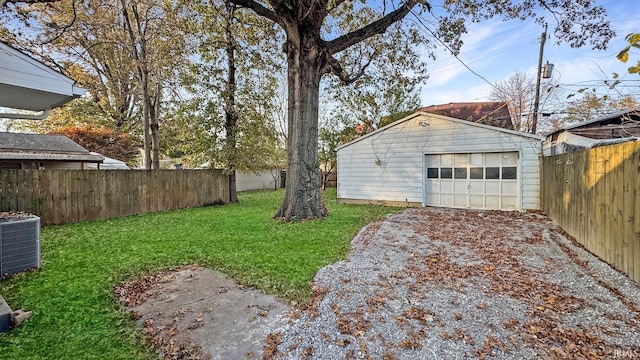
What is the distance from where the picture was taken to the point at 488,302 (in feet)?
10.4

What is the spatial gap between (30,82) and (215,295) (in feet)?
10.5

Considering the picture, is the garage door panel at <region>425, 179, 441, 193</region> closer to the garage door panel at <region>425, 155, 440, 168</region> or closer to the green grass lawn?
the garage door panel at <region>425, 155, 440, 168</region>

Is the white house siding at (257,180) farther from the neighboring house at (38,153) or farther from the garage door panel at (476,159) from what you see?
the garage door panel at (476,159)

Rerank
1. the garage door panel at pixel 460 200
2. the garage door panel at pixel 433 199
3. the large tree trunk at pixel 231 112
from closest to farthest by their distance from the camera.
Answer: the garage door panel at pixel 460 200
the garage door panel at pixel 433 199
the large tree trunk at pixel 231 112

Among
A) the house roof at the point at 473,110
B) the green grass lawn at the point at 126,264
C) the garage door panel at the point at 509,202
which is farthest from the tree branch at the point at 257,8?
the house roof at the point at 473,110

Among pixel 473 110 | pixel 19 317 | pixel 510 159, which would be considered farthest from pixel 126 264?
pixel 473 110

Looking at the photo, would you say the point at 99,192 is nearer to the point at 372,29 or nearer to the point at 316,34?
the point at 316,34

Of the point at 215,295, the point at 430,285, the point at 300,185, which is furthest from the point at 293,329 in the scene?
the point at 300,185

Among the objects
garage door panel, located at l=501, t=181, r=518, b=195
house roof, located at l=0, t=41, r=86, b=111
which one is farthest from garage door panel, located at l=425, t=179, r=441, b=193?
house roof, located at l=0, t=41, r=86, b=111

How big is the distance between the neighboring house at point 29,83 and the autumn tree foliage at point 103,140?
16334mm

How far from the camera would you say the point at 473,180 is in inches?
384

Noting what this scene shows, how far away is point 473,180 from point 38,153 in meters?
16.4

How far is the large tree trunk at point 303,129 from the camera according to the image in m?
7.76

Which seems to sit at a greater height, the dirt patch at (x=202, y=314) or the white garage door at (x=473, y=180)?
the white garage door at (x=473, y=180)
